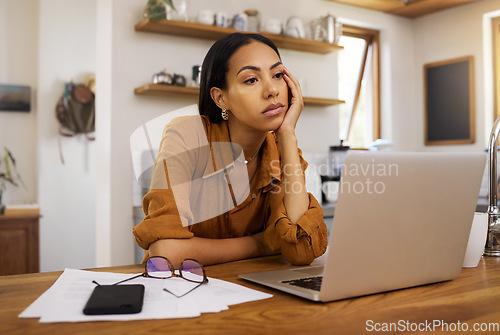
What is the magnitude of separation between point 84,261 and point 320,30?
2.66 meters

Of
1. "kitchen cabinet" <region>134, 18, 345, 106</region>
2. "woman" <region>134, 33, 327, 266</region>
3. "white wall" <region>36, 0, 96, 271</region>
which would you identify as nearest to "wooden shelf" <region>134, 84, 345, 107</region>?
"kitchen cabinet" <region>134, 18, 345, 106</region>

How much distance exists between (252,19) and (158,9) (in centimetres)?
72

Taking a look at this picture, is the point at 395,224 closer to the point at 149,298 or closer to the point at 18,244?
the point at 149,298

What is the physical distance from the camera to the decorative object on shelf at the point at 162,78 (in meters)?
2.85

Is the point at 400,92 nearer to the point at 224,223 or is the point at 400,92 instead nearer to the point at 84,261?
the point at 84,261

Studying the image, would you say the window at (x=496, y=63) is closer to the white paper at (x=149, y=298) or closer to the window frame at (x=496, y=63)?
the window frame at (x=496, y=63)

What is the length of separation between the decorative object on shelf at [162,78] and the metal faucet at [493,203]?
→ 79.9 inches

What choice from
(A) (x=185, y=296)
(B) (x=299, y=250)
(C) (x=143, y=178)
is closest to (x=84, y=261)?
(C) (x=143, y=178)

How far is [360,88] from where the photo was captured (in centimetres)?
455

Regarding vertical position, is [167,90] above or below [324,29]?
below

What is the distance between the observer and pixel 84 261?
3945 mm

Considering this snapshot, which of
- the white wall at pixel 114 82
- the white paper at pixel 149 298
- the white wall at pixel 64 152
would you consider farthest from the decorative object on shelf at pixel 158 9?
the white paper at pixel 149 298

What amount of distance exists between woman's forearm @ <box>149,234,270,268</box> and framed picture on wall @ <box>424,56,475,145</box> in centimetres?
360

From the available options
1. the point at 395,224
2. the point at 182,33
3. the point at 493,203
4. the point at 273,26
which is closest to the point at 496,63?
the point at 273,26
